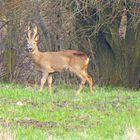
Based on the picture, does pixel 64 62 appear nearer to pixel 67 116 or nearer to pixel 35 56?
pixel 35 56

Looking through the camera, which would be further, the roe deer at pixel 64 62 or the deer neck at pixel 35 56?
the deer neck at pixel 35 56

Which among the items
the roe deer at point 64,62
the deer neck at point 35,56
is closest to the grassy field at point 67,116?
the roe deer at point 64,62

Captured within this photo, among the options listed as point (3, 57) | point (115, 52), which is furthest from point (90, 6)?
point (3, 57)

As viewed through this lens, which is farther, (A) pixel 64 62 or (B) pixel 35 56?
(B) pixel 35 56

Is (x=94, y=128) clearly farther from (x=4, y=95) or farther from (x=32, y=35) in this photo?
(x=32, y=35)

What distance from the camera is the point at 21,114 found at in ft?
43.3

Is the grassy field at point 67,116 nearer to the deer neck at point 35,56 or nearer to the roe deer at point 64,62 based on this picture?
the roe deer at point 64,62

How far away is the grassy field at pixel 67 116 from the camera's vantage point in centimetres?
1117

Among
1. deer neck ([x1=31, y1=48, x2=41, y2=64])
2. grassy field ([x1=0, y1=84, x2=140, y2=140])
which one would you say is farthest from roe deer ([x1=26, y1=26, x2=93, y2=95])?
grassy field ([x1=0, y1=84, x2=140, y2=140])

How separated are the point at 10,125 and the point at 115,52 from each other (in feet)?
33.3

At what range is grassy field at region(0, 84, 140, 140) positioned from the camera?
1117cm

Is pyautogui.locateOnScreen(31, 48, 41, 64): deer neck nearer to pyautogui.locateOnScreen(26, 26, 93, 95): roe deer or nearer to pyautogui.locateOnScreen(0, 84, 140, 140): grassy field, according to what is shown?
pyautogui.locateOnScreen(26, 26, 93, 95): roe deer

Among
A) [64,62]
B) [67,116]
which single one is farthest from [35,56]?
[67,116]

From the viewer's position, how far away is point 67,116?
519 inches
